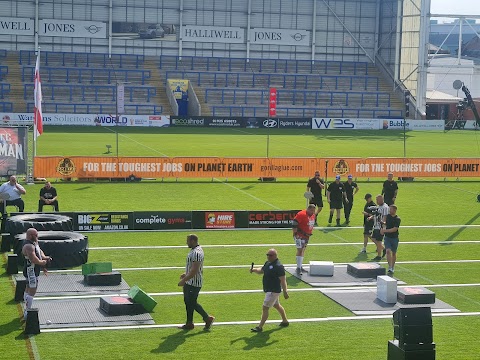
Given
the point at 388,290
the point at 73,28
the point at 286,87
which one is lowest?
the point at 388,290

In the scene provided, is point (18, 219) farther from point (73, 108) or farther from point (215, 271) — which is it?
point (73, 108)

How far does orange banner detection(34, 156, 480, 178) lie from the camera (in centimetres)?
3812

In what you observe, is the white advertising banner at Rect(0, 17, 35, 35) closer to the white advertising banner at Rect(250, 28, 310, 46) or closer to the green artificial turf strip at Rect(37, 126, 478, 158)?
the green artificial turf strip at Rect(37, 126, 478, 158)

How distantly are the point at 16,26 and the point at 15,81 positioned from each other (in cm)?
627

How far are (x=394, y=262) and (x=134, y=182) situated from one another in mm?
19773

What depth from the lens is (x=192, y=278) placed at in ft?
51.0

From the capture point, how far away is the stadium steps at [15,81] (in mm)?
75613

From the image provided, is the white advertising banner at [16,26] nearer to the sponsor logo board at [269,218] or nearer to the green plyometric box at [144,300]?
the sponsor logo board at [269,218]

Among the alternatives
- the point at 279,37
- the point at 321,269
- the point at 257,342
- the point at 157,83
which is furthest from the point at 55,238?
the point at 279,37

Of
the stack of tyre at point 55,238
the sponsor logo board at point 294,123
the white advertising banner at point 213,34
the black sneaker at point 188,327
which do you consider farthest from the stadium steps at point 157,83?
the black sneaker at point 188,327

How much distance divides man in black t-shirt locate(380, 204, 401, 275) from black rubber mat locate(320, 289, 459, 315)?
172 cm

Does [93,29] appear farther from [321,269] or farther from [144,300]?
[144,300]

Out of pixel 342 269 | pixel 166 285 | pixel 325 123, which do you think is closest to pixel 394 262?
pixel 342 269

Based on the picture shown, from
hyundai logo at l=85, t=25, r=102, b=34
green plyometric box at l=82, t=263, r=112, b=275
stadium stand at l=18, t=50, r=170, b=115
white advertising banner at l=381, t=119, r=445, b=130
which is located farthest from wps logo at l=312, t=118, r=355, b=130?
green plyometric box at l=82, t=263, r=112, b=275
